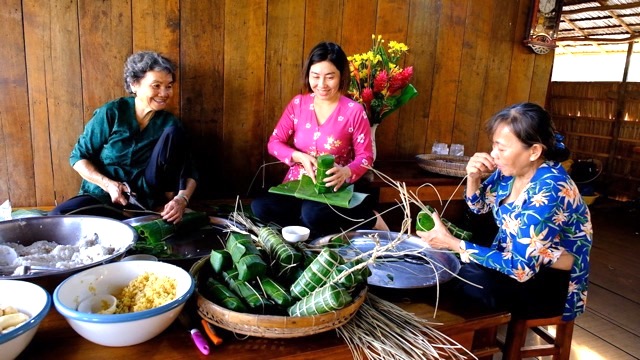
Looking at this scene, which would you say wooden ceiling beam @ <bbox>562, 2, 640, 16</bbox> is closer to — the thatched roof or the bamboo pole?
the thatched roof

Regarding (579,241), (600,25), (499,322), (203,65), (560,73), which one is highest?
(600,25)

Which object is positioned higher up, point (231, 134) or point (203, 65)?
point (203, 65)

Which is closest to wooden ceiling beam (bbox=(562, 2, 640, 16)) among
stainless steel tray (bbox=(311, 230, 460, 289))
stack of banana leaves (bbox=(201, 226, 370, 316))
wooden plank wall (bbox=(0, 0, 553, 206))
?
wooden plank wall (bbox=(0, 0, 553, 206))

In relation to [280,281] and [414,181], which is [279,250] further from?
[414,181]

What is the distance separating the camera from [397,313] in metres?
1.17

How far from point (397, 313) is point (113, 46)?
2.00m

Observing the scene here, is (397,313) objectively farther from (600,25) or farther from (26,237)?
(600,25)

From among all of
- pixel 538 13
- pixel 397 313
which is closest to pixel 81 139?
pixel 397 313

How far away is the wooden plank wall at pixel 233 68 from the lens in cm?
224

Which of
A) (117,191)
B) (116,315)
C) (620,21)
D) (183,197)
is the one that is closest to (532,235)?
(116,315)

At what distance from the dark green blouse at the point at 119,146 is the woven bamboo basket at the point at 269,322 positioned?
1340mm

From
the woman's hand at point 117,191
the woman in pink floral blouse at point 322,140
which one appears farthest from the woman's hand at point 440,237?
the woman's hand at point 117,191

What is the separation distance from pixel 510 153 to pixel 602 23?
599cm

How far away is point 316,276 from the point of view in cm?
108
